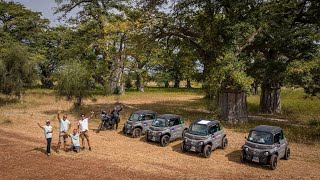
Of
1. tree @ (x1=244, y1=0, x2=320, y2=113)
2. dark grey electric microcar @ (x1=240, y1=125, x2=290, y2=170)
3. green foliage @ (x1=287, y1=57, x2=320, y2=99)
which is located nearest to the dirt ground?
dark grey electric microcar @ (x1=240, y1=125, x2=290, y2=170)

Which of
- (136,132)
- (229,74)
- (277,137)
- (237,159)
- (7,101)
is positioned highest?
(229,74)

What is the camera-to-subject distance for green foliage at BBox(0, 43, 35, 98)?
3412cm

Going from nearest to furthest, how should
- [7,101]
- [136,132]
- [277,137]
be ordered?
[277,137]
[136,132]
[7,101]

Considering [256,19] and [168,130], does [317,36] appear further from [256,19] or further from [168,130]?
[168,130]

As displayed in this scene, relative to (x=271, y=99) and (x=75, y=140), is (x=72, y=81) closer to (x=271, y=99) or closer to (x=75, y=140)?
(x=75, y=140)

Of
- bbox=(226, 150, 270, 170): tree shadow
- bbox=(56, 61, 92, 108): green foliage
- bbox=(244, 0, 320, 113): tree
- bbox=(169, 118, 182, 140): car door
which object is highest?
bbox=(244, 0, 320, 113): tree

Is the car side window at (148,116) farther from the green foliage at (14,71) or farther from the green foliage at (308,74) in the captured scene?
the green foliage at (14,71)

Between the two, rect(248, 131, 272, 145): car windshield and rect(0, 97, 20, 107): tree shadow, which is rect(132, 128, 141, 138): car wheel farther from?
rect(0, 97, 20, 107): tree shadow

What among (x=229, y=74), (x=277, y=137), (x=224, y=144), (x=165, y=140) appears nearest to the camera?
(x=277, y=137)

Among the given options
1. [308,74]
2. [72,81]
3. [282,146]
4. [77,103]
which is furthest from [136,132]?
[77,103]

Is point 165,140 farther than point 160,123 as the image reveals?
No

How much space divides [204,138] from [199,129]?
2.69 feet

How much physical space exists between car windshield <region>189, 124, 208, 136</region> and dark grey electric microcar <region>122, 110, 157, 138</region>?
4954mm

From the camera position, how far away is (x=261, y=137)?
1659 cm
